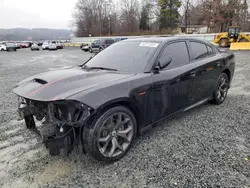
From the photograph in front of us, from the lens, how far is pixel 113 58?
3262 mm

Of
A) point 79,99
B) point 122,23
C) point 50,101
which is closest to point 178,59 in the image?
point 79,99

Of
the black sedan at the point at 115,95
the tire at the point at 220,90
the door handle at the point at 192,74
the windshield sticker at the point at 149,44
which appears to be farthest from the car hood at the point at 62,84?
the tire at the point at 220,90

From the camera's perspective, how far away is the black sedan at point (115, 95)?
2.17 meters

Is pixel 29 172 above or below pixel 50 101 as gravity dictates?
below

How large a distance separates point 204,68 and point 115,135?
7.30 ft

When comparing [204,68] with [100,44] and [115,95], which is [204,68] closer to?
[115,95]

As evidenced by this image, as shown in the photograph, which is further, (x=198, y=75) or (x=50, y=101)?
(x=198, y=75)

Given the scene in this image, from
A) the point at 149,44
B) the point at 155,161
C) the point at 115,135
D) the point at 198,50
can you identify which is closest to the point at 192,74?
the point at 198,50

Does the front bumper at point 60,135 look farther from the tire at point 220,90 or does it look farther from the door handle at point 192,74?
the tire at point 220,90

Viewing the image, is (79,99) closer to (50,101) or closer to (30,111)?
(50,101)

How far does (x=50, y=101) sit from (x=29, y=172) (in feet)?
3.24

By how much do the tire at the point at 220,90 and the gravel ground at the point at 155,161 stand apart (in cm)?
77

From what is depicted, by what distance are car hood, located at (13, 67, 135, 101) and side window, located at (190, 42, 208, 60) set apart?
162 centimetres

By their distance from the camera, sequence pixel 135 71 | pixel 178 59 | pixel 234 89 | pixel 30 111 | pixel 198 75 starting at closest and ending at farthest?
pixel 30 111 < pixel 135 71 < pixel 178 59 < pixel 198 75 < pixel 234 89
